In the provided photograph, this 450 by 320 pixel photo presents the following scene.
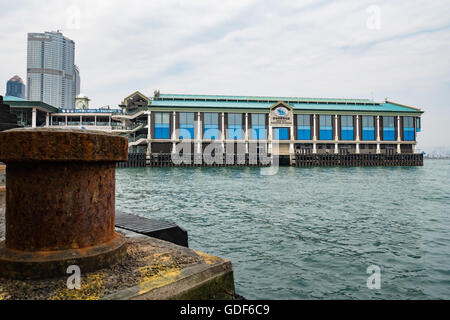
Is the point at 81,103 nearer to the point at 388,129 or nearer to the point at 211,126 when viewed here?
the point at 211,126

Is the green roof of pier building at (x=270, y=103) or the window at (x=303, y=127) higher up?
the green roof of pier building at (x=270, y=103)

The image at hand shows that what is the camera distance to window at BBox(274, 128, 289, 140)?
5825cm

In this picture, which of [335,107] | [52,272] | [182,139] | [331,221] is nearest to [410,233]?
[331,221]

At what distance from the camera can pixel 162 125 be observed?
2142 inches

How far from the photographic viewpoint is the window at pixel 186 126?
179ft

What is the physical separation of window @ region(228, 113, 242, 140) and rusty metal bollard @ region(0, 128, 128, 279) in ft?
177

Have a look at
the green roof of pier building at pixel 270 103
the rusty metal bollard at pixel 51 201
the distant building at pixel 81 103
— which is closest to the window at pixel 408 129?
the green roof of pier building at pixel 270 103

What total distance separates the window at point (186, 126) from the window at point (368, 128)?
35.0 metres

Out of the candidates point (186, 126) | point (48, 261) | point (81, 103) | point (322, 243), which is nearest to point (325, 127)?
point (186, 126)

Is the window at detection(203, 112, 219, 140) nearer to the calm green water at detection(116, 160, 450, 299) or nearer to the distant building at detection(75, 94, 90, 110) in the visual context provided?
the distant building at detection(75, 94, 90, 110)

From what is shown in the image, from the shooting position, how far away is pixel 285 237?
26.7ft

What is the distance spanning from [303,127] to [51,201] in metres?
59.7

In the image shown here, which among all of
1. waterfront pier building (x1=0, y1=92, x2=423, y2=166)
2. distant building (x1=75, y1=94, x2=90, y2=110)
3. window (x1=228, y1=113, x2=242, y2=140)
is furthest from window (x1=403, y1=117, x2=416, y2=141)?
distant building (x1=75, y1=94, x2=90, y2=110)

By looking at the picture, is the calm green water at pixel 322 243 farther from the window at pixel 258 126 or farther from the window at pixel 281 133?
the window at pixel 281 133
